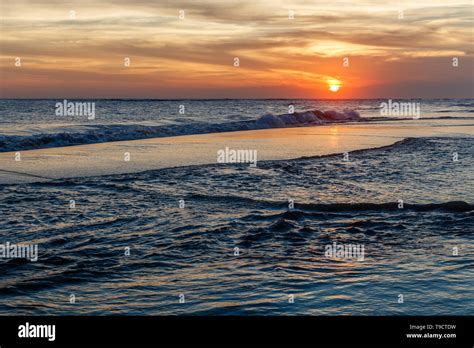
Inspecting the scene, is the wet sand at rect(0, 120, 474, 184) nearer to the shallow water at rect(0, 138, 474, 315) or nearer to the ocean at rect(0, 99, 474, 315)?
the ocean at rect(0, 99, 474, 315)

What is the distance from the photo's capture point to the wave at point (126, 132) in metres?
24.3

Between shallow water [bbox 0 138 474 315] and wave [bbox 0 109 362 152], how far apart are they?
1160 cm

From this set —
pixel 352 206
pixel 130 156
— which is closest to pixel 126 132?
pixel 130 156

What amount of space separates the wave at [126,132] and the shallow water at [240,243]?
11601 mm

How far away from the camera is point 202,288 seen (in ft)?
20.5

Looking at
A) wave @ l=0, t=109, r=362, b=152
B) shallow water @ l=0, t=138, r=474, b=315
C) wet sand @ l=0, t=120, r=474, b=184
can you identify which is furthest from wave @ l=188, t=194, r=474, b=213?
wave @ l=0, t=109, r=362, b=152

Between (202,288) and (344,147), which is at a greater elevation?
(344,147)

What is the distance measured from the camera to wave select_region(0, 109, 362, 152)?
2427 centimetres

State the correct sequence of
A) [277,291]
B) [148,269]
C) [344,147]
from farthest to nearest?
[344,147] < [148,269] < [277,291]

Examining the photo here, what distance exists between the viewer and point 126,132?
3028 centimetres

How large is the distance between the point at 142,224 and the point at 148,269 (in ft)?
7.91
